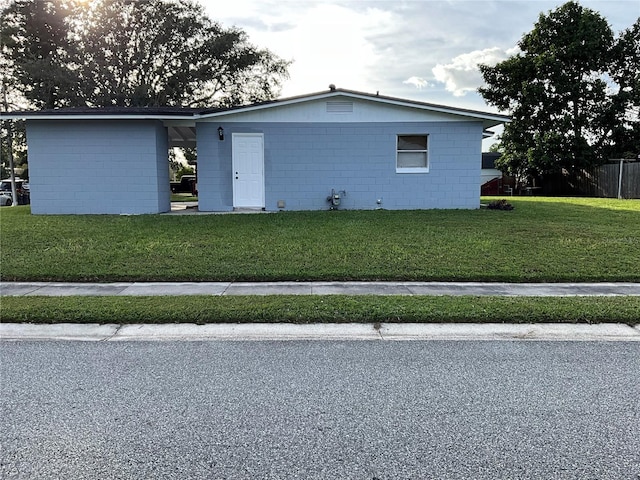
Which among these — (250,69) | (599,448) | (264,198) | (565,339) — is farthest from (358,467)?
(250,69)

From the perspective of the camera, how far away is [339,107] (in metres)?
13.6

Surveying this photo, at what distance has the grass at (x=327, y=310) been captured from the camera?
15.9ft

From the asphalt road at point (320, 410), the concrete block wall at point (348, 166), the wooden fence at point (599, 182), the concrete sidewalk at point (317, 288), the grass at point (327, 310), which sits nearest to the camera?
the asphalt road at point (320, 410)

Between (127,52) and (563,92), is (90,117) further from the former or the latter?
(563,92)

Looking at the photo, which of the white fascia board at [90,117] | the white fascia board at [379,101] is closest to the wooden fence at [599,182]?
the white fascia board at [379,101]

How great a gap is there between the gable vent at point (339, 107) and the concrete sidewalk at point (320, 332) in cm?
995

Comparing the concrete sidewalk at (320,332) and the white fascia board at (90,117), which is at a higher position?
the white fascia board at (90,117)

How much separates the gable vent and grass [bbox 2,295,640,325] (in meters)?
→ 9.19

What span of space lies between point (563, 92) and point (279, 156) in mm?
20427

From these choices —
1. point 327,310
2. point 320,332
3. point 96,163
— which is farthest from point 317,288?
point 96,163

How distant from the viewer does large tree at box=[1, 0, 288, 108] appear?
27500 mm

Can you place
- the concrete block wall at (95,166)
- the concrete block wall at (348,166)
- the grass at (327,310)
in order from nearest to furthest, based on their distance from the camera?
the grass at (327,310)
the concrete block wall at (95,166)
the concrete block wall at (348,166)

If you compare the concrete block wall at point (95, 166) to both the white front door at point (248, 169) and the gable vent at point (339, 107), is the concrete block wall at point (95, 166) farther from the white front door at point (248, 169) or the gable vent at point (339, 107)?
the gable vent at point (339, 107)

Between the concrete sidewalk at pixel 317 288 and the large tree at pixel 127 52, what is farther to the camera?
the large tree at pixel 127 52
